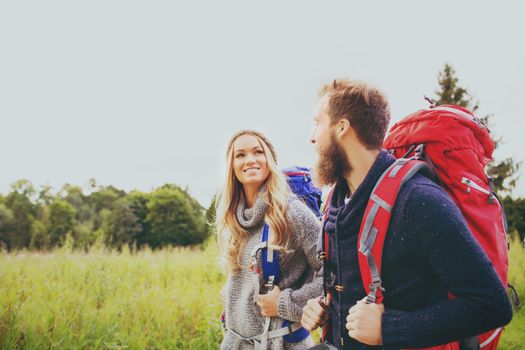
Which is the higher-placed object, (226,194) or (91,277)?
(226,194)

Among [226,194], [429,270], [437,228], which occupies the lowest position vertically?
[429,270]

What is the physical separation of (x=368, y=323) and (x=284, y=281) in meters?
1.09

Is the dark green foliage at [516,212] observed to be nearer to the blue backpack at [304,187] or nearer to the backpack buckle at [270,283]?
the blue backpack at [304,187]

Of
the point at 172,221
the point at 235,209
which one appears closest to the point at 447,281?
the point at 235,209

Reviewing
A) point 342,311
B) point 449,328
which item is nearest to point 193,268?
point 342,311

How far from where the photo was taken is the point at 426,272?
1.40 meters

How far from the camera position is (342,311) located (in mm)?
1631

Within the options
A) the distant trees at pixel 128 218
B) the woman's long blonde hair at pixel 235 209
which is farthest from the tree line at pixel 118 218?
the woman's long blonde hair at pixel 235 209

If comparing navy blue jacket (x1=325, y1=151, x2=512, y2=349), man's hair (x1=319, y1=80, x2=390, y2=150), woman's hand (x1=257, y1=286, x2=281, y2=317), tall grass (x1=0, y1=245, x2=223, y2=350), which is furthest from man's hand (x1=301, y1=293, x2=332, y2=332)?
tall grass (x1=0, y1=245, x2=223, y2=350)

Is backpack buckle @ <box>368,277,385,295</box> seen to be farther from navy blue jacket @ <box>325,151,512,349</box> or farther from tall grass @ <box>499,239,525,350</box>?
tall grass @ <box>499,239,525,350</box>

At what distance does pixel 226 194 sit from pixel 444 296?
1806mm

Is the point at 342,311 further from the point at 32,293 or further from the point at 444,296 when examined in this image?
the point at 32,293

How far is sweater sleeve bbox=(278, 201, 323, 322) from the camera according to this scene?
7.24ft

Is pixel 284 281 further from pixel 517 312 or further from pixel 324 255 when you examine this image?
pixel 517 312
